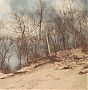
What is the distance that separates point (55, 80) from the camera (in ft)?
50.6

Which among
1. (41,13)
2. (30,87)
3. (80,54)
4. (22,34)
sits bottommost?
(30,87)

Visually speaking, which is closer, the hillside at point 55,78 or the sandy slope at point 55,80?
the sandy slope at point 55,80

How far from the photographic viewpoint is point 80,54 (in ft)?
73.9

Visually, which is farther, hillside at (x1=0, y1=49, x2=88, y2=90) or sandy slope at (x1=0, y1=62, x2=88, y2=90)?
hillside at (x1=0, y1=49, x2=88, y2=90)

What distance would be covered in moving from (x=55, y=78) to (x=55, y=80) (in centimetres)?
56

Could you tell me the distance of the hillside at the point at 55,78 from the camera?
13.6 m

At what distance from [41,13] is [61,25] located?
3.33 metres

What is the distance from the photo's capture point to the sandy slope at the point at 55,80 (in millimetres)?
13371

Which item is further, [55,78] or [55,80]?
[55,78]

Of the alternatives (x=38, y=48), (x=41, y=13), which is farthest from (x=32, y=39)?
(x=41, y=13)

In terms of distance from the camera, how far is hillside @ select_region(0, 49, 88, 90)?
13.6 meters

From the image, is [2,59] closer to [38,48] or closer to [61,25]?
[38,48]

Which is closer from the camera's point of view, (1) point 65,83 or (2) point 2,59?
(1) point 65,83

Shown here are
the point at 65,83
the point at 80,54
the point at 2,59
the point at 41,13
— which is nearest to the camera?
the point at 65,83
